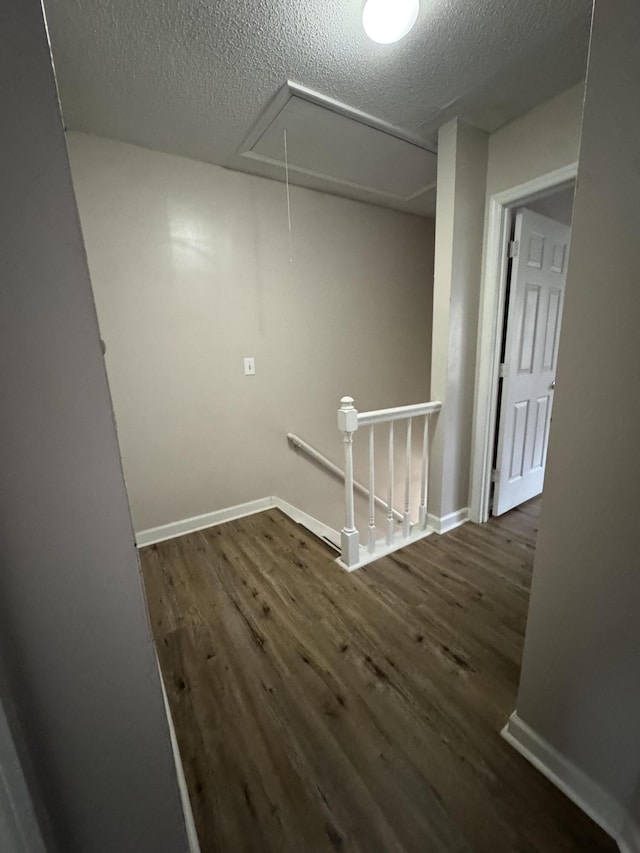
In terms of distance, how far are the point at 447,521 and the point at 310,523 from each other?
974mm

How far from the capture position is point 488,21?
1.23 m

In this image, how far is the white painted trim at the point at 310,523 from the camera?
2289 millimetres

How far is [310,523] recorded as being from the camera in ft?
8.00

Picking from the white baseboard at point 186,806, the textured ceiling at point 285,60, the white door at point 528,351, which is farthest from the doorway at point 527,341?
the white baseboard at point 186,806

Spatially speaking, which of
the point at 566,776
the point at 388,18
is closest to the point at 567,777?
the point at 566,776

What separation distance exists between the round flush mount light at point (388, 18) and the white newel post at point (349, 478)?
4.60 ft

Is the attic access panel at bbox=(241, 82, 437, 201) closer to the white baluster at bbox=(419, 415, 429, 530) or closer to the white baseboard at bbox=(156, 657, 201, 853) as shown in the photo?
the white baluster at bbox=(419, 415, 429, 530)

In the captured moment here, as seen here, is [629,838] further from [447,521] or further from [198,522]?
[198,522]

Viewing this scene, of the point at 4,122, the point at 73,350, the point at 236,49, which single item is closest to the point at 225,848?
the point at 73,350

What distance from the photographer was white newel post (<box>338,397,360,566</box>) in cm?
171

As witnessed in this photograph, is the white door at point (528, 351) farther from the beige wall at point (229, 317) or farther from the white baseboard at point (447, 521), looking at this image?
the beige wall at point (229, 317)

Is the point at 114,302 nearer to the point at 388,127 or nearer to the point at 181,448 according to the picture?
the point at 181,448

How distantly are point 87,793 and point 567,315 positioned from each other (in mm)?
1368

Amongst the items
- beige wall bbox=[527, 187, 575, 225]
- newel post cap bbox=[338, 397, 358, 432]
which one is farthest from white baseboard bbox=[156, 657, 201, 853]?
beige wall bbox=[527, 187, 575, 225]
